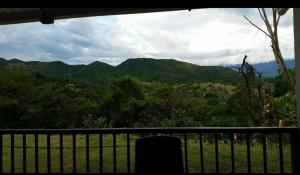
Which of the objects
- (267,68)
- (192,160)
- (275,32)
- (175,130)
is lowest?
(192,160)

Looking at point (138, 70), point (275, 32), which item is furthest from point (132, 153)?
point (138, 70)

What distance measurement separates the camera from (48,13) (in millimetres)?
3736

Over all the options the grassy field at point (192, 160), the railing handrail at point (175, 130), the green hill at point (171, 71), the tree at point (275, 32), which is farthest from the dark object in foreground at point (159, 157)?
the green hill at point (171, 71)

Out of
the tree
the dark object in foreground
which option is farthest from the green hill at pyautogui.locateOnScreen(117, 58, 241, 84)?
the dark object in foreground

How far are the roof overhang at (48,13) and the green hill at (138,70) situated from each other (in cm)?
675

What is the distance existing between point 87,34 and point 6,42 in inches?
121

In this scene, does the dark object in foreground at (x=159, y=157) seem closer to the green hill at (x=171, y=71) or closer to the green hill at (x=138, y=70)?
the green hill at (x=171, y=71)

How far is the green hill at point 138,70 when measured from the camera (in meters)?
11.2

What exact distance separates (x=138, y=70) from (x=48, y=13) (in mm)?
8126

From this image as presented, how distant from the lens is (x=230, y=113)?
28.6 ft

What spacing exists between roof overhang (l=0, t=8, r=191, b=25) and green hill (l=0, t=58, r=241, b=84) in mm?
6747

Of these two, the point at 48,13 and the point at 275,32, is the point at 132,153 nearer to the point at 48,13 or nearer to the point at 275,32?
the point at 48,13

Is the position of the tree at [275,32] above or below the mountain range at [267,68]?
above

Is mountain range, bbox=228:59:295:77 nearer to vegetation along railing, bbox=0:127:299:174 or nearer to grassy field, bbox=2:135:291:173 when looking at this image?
vegetation along railing, bbox=0:127:299:174
